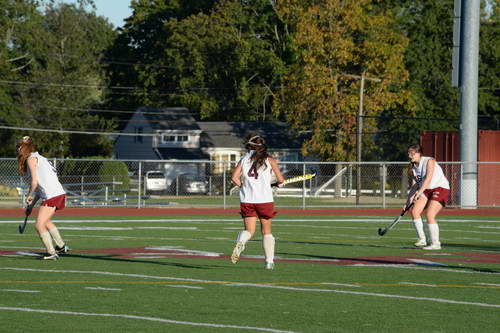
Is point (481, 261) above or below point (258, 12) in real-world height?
below

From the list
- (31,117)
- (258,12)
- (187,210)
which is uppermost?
(258,12)

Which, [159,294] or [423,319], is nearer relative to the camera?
[423,319]

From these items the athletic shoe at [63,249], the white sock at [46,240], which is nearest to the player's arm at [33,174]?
the white sock at [46,240]

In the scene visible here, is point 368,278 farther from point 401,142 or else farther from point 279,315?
point 401,142

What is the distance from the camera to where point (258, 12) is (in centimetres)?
7731

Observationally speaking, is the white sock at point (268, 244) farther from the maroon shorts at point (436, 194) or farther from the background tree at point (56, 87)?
the background tree at point (56, 87)

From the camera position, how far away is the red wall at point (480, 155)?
3622 cm

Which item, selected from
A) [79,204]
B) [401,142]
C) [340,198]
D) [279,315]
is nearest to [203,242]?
[279,315]

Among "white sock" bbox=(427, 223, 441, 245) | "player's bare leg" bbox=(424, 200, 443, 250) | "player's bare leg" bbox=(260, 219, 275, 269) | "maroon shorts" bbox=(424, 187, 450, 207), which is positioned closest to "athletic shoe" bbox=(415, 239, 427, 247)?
"player's bare leg" bbox=(424, 200, 443, 250)

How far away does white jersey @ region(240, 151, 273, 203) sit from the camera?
13031 mm

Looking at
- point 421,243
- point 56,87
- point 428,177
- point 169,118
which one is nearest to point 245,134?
point 169,118

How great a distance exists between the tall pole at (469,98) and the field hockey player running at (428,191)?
17.7m

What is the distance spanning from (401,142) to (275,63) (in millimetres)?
20556

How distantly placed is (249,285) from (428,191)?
633 cm
